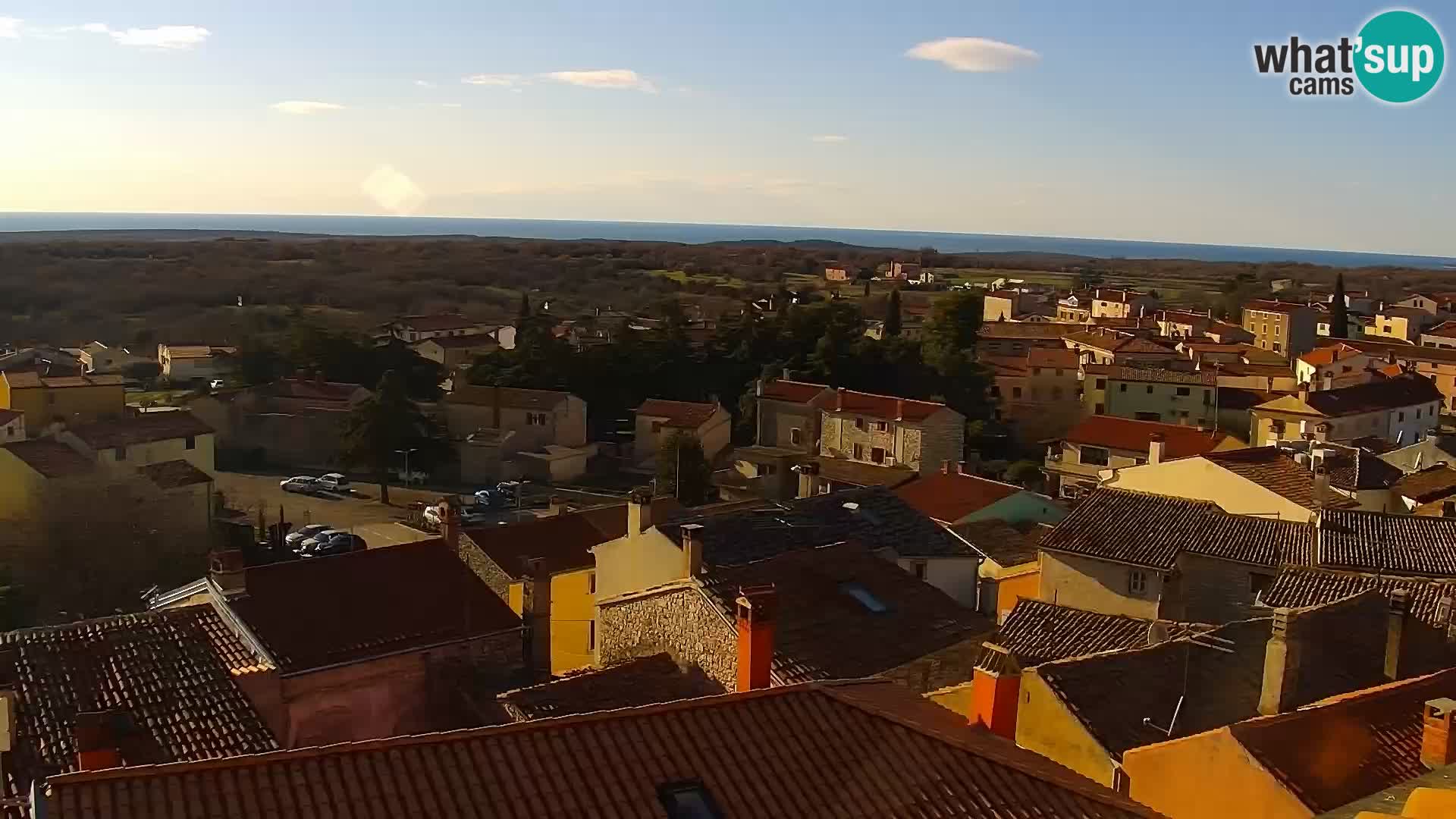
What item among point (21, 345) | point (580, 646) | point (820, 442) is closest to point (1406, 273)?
point (820, 442)

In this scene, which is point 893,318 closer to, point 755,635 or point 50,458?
point 50,458

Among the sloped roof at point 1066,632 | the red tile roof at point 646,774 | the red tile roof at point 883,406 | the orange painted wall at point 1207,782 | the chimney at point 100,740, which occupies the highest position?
the red tile roof at point 646,774

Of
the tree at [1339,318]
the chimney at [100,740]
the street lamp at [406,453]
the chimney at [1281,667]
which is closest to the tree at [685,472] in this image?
the street lamp at [406,453]

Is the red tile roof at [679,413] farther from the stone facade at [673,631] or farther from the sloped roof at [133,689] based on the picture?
the sloped roof at [133,689]

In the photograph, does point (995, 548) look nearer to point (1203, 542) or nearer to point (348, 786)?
point (1203, 542)

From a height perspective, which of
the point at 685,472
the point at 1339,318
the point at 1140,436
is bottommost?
the point at 685,472

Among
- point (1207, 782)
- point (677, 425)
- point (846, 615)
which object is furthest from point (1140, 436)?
point (1207, 782)
